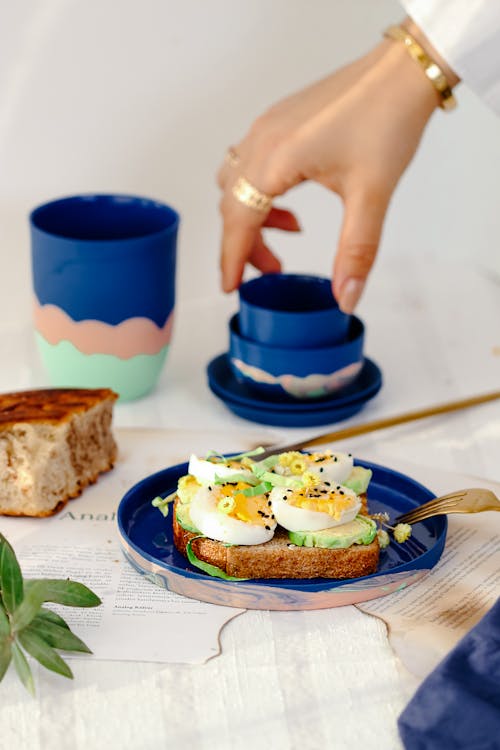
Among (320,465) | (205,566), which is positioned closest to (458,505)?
(320,465)

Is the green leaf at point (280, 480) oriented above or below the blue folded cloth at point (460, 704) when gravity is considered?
above

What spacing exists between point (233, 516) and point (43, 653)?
0.21 metres

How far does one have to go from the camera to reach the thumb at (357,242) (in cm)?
123

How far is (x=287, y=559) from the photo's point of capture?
0.91 m

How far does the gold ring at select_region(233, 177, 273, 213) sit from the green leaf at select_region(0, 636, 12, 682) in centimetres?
73

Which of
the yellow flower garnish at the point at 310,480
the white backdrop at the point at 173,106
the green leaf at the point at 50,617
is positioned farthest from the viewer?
the white backdrop at the point at 173,106

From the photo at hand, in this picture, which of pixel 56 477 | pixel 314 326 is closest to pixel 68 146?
pixel 314 326

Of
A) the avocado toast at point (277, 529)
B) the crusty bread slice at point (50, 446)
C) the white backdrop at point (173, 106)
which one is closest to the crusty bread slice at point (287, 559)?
the avocado toast at point (277, 529)

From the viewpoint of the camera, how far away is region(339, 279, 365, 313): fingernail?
124 cm

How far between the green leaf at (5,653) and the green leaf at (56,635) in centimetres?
2

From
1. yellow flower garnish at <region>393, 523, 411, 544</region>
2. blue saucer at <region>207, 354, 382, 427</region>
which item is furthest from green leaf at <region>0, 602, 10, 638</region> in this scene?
blue saucer at <region>207, 354, 382, 427</region>

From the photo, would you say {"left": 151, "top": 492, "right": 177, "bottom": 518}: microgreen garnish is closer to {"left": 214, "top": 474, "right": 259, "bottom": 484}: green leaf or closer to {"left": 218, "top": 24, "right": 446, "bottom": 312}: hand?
{"left": 214, "top": 474, "right": 259, "bottom": 484}: green leaf

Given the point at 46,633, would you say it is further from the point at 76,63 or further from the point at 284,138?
the point at 76,63

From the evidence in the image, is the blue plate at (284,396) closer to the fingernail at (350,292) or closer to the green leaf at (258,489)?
the fingernail at (350,292)
